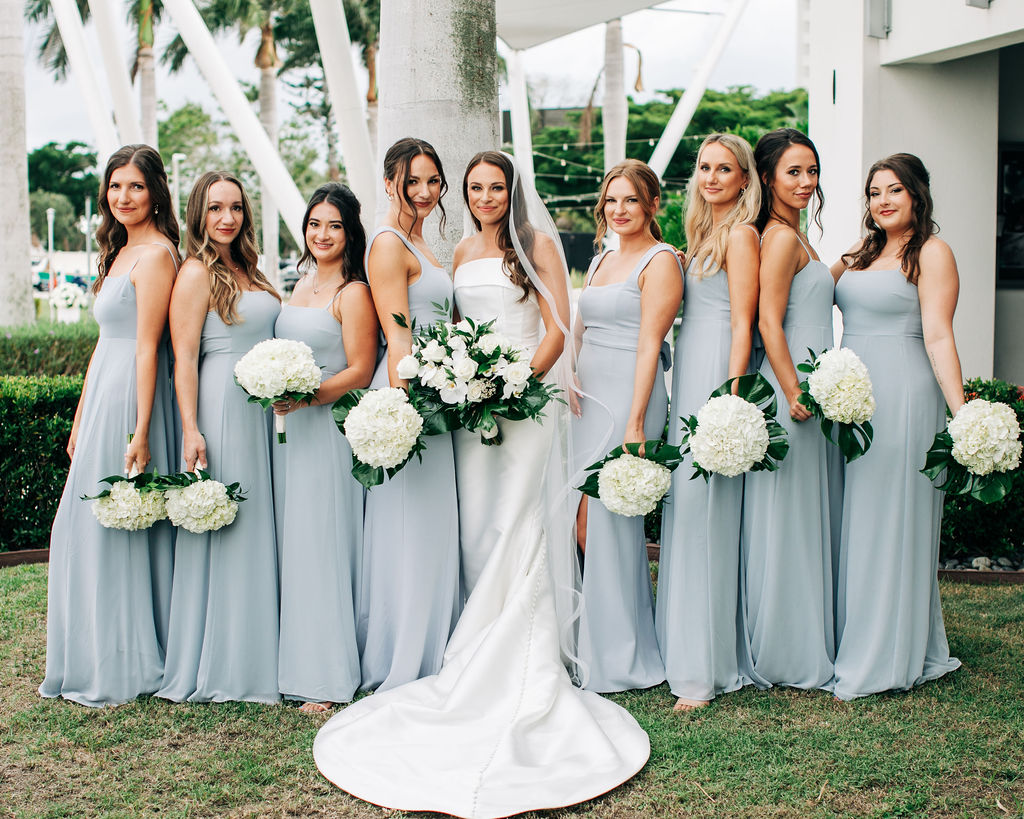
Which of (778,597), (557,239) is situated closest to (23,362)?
(557,239)

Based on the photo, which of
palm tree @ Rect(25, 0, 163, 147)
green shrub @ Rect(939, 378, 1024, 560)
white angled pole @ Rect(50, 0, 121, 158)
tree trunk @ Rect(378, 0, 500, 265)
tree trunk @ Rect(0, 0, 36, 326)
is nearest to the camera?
tree trunk @ Rect(378, 0, 500, 265)

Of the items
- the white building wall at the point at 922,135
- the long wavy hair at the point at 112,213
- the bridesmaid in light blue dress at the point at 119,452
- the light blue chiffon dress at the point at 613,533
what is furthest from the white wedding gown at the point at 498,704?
the white building wall at the point at 922,135

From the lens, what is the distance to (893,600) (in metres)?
4.87

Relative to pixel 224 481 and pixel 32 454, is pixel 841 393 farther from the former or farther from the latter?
pixel 32 454

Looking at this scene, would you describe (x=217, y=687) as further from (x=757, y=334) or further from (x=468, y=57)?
(x=468, y=57)

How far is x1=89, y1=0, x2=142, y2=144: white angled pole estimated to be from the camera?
1255 centimetres

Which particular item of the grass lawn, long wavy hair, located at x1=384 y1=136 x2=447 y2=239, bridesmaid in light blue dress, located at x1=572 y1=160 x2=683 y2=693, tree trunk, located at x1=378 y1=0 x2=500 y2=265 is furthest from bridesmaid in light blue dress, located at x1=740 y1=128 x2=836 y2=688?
tree trunk, located at x1=378 y1=0 x2=500 y2=265

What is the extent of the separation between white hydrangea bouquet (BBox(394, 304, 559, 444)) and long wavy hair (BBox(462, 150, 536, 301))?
431 mm

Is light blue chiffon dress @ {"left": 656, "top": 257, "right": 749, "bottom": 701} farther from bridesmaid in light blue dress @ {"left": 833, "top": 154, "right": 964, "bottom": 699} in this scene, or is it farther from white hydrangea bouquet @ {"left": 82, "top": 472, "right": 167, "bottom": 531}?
white hydrangea bouquet @ {"left": 82, "top": 472, "right": 167, "bottom": 531}

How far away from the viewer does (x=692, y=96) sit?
1814 centimetres

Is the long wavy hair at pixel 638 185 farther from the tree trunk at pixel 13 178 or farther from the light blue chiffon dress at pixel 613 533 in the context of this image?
the tree trunk at pixel 13 178

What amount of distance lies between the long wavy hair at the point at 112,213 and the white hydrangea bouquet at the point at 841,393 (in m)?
3.14

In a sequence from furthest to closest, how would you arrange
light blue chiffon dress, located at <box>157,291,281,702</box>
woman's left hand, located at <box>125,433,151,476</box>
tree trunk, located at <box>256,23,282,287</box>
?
tree trunk, located at <box>256,23,282,287</box>
light blue chiffon dress, located at <box>157,291,281,702</box>
woman's left hand, located at <box>125,433,151,476</box>

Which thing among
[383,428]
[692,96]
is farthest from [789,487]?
[692,96]
